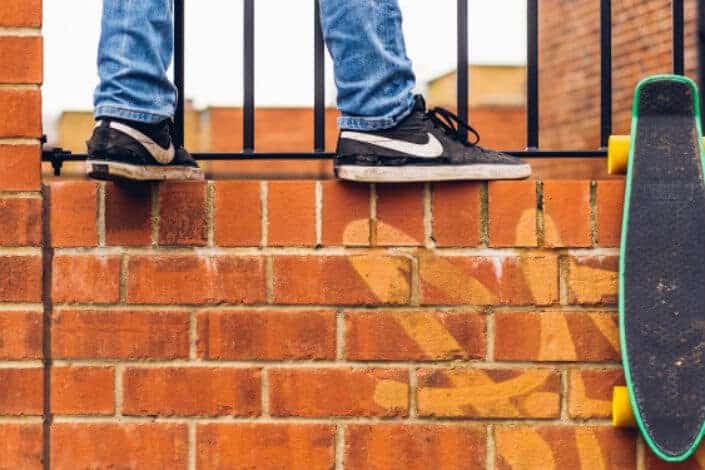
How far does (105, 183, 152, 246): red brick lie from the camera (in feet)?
4.76

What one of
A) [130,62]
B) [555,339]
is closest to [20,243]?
[130,62]

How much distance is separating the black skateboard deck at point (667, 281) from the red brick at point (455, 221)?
25cm

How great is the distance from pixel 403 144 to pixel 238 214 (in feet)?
1.03

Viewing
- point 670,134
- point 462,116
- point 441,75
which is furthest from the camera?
point 441,75

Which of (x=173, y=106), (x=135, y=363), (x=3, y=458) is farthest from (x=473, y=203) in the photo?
(x=3, y=458)

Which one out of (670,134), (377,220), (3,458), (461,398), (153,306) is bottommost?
(3,458)

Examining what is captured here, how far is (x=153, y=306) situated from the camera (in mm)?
1444

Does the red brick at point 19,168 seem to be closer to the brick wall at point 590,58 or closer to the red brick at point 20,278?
the red brick at point 20,278

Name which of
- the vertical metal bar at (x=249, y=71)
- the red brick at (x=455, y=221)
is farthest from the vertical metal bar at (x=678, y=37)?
the vertical metal bar at (x=249, y=71)

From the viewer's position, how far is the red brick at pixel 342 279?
4.70 ft

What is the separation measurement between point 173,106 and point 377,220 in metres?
0.41

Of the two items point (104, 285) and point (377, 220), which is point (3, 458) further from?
point (377, 220)

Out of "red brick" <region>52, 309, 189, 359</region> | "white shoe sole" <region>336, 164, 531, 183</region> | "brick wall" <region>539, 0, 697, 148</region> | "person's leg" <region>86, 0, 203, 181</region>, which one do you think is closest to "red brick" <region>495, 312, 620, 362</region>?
"white shoe sole" <region>336, 164, 531, 183</region>

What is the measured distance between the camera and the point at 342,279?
4.71 feet
